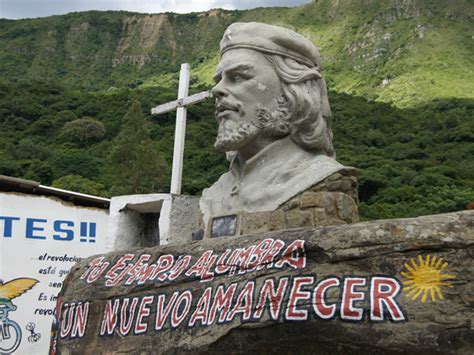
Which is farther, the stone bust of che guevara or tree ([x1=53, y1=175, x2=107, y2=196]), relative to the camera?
tree ([x1=53, y1=175, x2=107, y2=196])

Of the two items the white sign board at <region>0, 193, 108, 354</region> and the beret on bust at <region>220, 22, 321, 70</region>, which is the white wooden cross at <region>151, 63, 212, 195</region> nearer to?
the beret on bust at <region>220, 22, 321, 70</region>

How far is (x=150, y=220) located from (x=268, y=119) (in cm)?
215

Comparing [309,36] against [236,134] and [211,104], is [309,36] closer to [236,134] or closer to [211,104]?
[211,104]

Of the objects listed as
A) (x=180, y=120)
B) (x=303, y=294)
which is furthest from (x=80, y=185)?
(x=303, y=294)

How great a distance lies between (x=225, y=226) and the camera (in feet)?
17.0

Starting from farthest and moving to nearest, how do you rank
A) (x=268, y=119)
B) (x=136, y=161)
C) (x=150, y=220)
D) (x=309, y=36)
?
1. (x=309, y=36)
2. (x=136, y=161)
3. (x=150, y=220)
4. (x=268, y=119)

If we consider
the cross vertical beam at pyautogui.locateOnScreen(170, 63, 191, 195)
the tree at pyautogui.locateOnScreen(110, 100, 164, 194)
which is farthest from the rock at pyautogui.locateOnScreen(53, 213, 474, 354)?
the tree at pyautogui.locateOnScreen(110, 100, 164, 194)

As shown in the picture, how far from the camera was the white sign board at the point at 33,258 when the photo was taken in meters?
8.80

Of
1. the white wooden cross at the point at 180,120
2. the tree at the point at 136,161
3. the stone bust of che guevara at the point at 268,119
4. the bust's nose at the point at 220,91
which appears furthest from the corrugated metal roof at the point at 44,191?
the tree at the point at 136,161

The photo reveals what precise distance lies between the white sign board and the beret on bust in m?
4.30

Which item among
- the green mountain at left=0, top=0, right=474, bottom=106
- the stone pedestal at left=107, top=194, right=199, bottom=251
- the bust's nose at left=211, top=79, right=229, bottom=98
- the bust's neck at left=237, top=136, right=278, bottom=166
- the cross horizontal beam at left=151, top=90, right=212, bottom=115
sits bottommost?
the stone pedestal at left=107, top=194, right=199, bottom=251

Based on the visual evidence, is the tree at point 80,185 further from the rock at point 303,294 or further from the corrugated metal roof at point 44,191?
the rock at point 303,294

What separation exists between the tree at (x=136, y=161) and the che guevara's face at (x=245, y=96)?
15.8 metres

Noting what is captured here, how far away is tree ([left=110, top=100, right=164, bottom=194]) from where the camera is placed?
69.4 feet
